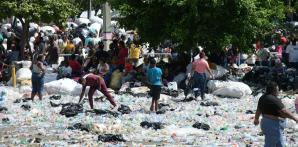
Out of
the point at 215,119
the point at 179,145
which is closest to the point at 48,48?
the point at 215,119

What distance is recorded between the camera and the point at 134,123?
1592 cm

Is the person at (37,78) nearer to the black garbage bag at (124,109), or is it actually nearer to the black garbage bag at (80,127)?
the black garbage bag at (124,109)

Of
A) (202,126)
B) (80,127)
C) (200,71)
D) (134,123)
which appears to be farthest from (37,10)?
(202,126)

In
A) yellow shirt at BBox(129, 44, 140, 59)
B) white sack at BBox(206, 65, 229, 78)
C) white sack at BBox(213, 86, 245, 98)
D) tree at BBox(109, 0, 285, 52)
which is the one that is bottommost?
white sack at BBox(213, 86, 245, 98)

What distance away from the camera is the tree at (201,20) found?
2330 cm

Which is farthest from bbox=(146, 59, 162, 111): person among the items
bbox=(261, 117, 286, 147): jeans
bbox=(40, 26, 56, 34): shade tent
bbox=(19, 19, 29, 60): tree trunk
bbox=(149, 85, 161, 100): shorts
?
bbox=(40, 26, 56, 34): shade tent

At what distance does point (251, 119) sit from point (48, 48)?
48.6ft

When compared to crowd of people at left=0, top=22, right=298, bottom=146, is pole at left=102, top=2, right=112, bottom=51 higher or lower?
higher

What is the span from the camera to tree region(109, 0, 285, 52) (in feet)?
76.4

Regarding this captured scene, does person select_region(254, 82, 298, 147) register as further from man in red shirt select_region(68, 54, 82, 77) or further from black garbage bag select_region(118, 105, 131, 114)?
man in red shirt select_region(68, 54, 82, 77)

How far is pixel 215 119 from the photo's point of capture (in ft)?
54.5

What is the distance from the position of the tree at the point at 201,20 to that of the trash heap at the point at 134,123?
118 inches

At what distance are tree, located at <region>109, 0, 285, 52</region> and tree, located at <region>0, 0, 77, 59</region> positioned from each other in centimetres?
404

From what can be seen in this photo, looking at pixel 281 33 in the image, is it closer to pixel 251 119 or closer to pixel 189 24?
pixel 189 24
